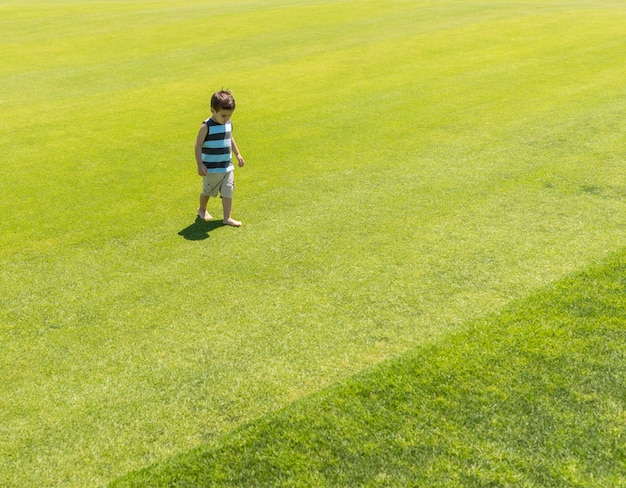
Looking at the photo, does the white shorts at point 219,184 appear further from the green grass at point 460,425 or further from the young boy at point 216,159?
the green grass at point 460,425

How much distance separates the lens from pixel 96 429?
4020 mm

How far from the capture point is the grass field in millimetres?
4246

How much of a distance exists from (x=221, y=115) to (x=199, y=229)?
4.11 ft

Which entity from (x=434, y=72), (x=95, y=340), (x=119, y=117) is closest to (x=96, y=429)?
(x=95, y=340)

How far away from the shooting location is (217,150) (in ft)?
23.9

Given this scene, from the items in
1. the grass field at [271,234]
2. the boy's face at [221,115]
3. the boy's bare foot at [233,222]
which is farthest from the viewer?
the boy's bare foot at [233,222]

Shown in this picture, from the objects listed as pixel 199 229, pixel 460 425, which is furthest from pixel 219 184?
pixel 460 425

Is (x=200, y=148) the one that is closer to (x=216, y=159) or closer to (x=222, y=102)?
(x=216, y=159)

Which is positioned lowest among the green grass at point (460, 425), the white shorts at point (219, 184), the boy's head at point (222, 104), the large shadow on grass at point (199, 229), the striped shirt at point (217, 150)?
the green grass at point (460, 425)

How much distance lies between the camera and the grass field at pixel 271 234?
4246 millimetres

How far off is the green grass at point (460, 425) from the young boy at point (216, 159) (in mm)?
3331

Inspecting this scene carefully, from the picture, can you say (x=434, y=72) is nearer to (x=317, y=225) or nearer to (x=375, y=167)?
(x=375, y=167)

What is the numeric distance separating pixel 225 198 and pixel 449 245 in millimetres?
2496

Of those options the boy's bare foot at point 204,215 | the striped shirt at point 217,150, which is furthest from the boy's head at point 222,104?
the boy's bare foot at point 204,215
